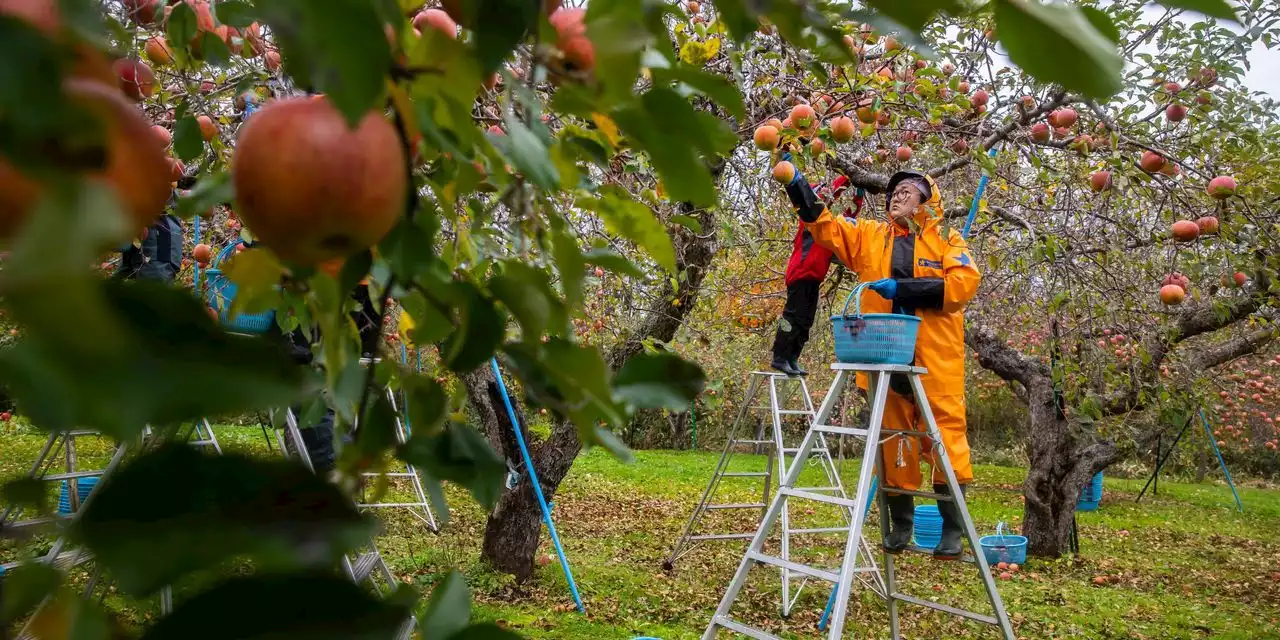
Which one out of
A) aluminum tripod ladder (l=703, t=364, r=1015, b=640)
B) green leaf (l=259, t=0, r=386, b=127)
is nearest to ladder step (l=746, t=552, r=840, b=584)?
aluminum tripod ladder (l=703, t=364, r=1015, b=640)

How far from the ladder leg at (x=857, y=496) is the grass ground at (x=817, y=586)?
1.16 meters

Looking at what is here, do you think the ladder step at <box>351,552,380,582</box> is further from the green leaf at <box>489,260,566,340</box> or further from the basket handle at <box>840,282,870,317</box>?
the green leaf at <box>489,260,566,340</box>

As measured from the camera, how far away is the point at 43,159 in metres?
0.25

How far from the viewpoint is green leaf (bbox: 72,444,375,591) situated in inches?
11.0

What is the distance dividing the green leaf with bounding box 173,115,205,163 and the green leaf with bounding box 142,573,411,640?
0.64 m

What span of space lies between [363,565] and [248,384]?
290 cm

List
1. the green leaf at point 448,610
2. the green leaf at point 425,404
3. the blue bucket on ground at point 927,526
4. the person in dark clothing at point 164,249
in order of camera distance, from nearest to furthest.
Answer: the green leaf at point 448,610
the green leaf at point 425,404
the person in dark clothing at point 164,249
the blue bucket on ground at point 927,526

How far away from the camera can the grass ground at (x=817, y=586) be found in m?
4.17

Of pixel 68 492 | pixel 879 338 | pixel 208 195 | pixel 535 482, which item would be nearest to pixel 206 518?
pixel 208 195

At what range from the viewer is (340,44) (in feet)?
0.96

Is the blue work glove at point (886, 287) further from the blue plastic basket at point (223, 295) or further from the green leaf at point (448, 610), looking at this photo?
the green leaf at point (448, 610)

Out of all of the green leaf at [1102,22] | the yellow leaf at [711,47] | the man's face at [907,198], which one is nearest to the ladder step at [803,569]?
the man's face at [907,198]

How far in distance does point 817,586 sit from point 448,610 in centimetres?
491

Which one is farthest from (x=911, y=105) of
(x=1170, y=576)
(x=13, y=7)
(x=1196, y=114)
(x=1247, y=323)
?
(x=1247, y=323)
